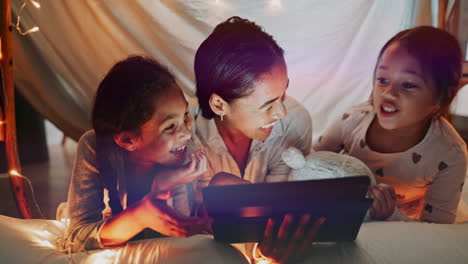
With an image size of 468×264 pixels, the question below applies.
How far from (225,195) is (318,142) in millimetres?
431

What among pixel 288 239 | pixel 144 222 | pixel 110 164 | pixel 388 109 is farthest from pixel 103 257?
pixel 388 109

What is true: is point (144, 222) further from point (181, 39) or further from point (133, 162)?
point (181, 39)

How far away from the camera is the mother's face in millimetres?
883

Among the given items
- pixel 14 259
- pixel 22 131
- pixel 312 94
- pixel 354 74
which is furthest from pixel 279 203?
pixel 22 131

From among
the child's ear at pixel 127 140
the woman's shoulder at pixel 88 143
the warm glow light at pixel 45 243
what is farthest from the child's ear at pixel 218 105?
the warm glow light at pixel 45 243

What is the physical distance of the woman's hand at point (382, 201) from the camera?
1.00 meters

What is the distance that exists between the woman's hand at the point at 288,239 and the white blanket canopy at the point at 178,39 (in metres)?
0.39

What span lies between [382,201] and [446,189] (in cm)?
20

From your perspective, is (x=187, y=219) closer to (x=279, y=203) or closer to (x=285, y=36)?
(x=279, y=203)

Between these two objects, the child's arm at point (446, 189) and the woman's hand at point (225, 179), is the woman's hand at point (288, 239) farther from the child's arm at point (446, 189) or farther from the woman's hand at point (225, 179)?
the child's arm at point (446, 189)

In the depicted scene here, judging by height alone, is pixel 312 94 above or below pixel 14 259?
above

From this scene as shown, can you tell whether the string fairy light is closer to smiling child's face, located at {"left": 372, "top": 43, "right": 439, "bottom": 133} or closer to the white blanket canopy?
the white blanket canopy

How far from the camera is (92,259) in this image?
36.0 inches

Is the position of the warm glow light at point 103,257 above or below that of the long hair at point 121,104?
below
